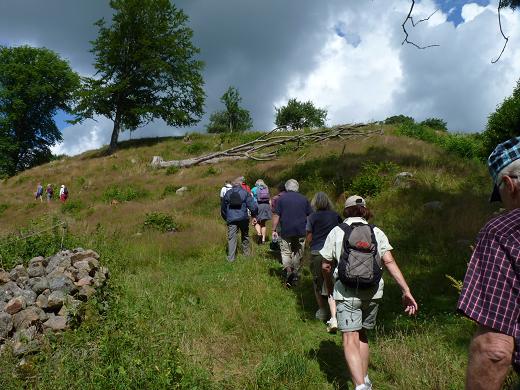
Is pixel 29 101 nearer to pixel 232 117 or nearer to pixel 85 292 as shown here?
pixel 232 117

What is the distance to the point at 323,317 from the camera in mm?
5590

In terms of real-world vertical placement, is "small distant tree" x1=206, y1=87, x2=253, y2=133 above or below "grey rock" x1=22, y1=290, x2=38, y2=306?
above

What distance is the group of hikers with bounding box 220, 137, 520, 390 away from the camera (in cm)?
149

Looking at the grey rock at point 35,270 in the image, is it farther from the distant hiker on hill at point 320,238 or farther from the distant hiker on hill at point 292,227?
the distant hiker on hill at point 320,238

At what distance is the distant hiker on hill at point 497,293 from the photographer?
1.48m

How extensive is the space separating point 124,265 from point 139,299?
3114 mm

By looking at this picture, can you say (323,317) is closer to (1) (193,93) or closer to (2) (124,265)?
(2) (124,265)

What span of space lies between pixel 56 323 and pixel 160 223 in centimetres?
723

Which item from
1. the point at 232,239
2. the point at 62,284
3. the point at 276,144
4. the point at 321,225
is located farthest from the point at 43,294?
the point at 276,144

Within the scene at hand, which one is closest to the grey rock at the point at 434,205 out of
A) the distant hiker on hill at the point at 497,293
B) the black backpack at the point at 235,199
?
the black backpack at the point at 235,199

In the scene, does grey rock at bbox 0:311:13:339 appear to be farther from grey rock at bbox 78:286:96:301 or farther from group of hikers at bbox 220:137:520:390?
group of hikers at bbox 220:137:520:390

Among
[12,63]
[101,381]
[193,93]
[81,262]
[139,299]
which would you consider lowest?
[101,381]

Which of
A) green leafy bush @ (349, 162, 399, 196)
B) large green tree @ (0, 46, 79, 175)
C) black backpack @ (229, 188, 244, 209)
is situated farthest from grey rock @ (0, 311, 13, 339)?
large green tree @ (0, 46, 79, 175)

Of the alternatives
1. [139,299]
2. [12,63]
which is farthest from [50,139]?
[139,299]
